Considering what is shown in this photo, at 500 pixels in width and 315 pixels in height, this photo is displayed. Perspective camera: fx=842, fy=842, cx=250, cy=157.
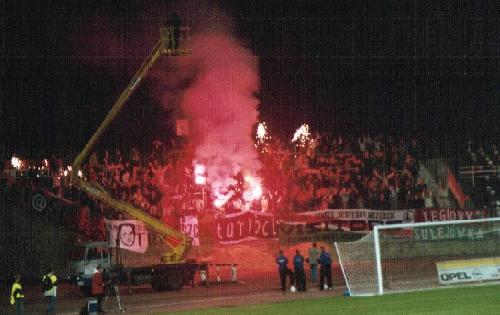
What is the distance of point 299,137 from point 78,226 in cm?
1598

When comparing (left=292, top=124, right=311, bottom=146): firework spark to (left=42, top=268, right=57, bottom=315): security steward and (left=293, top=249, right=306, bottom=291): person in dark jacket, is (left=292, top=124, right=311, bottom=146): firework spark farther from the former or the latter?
(left=42, top=268, right=57, bottom=315): security steward

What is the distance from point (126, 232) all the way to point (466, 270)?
14.2 m

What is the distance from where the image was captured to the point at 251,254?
38.0m

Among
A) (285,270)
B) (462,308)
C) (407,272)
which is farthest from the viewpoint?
(285,270)

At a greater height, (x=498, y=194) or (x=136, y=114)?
(x=136, y=114)

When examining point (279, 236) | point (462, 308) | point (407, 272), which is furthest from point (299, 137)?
point (462, 308)

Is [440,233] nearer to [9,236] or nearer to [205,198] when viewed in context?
[205,198]

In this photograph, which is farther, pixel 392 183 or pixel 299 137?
pixel 299 137

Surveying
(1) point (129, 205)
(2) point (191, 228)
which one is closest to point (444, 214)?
(2) point (191, 228)

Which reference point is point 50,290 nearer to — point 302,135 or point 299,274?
point 299,274

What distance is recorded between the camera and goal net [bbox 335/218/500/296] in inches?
1024

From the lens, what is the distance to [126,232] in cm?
3438

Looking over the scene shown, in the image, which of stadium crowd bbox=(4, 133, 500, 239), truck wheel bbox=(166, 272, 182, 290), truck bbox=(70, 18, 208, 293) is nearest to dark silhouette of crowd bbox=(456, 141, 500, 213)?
stadium crowd bbox=(4, 133, 500, 239)

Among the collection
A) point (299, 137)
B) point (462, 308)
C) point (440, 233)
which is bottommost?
point (462, 308)
